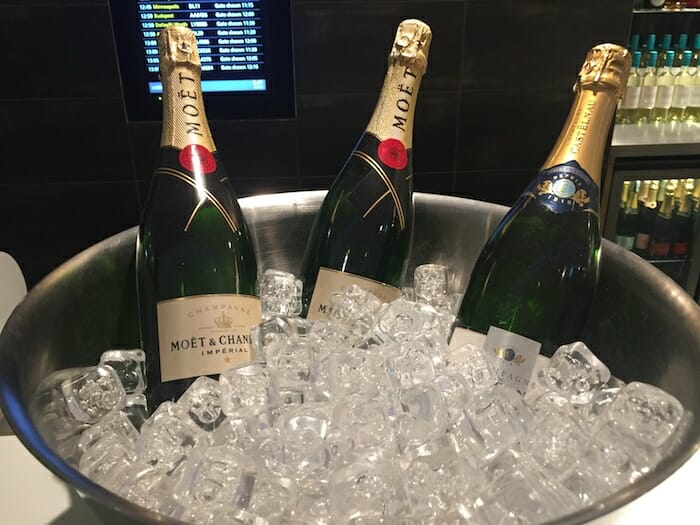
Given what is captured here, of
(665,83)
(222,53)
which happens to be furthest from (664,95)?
(222,53)

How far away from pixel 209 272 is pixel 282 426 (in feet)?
1.11

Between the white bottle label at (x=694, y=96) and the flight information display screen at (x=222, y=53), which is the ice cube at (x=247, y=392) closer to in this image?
the flight information display screen at (x=222, y=53)

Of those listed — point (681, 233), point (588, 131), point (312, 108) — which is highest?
point (588, 131)

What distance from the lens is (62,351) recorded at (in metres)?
0.56

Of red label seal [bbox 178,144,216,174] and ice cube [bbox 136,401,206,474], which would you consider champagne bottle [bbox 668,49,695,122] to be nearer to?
red label seal [bbox 178,144,216,174]

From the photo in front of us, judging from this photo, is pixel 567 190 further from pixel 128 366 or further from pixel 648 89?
pixel 648 89

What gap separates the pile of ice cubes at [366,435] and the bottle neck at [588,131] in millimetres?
261

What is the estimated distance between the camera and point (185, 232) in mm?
751

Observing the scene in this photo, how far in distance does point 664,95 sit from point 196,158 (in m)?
1.76

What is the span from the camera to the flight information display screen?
5.61 feet

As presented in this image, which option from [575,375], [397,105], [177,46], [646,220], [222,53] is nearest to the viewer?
[575,375]

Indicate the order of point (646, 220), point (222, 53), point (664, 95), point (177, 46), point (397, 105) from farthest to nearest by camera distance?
point (646, 220)
point (664, 95)
point (222, 53)
point (397, 105)
point (177, 46)

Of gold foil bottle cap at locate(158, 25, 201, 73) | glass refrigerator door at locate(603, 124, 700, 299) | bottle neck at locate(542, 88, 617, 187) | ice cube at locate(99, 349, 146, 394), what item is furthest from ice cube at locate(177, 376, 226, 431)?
glass refrigerator door at locate(603, 124, 700, 299)

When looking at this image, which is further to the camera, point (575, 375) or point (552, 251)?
point (552, 251)
